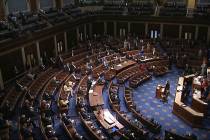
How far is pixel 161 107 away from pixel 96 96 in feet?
15.1

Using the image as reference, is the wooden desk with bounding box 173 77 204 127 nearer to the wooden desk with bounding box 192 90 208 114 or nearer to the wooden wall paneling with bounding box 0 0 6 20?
the wooden desk with bounding box 192 90 208 114

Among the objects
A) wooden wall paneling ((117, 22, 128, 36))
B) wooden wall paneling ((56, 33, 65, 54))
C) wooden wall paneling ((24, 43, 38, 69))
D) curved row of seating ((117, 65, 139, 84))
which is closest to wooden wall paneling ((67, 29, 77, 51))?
wooden wall paneling ((56, 33, 65, 54))

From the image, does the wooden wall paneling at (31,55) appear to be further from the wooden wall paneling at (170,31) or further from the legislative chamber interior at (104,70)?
the wooden wall paneling at (170,31)

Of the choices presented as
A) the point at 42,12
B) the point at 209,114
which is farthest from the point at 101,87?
the point at 42,12

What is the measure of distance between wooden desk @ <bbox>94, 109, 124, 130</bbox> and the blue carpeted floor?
3.00 meters

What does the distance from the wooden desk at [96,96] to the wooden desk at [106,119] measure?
0.98 m

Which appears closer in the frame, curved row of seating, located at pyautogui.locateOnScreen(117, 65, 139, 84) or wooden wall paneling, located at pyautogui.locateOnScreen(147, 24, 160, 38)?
curved row of seating, located at pyautogui.locateOnScreen(117, 65, 139, 84)

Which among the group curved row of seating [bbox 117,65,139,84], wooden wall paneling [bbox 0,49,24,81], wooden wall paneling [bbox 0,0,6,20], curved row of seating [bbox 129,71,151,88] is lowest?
curved row of seating [bbox 129,71,151,88]

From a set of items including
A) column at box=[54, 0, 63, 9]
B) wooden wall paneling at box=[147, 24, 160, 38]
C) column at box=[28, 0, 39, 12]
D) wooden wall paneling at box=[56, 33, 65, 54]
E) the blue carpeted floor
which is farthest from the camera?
wooden wall paneling at box=[147, 24, 160, 38]

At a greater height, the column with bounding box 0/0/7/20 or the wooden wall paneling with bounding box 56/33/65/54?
the column with bounding box 0/0/7/20

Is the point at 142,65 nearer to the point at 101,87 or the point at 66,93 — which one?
the point at 101,87

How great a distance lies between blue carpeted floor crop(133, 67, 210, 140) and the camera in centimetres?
1642

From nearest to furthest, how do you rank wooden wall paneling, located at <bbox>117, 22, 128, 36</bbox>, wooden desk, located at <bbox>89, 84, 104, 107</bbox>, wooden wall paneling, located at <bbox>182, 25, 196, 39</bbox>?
wooden desk, located at <bbox>89, 84, 104, 107</bbox>, wooden wall paneling, located at <bbox>182, 25, 196, 39</bbox>, wooden wall paneling, located at <bbox>117, 22, 128, 36</bbox>

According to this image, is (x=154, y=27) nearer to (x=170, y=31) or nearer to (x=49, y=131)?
(x=170, y=31)
